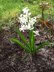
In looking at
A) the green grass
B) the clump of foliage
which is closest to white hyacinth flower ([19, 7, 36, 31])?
the clump of foliage

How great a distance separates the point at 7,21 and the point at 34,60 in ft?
4.85

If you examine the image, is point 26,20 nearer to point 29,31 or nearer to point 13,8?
point 29,31

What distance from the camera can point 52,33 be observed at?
18.5 ft

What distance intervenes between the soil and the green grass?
1.22 metres

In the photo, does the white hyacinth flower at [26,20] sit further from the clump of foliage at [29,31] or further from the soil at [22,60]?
the soil at [22,60]

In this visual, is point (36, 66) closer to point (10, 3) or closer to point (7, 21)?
point (7, 21)

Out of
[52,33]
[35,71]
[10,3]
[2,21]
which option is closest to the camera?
[35,71]

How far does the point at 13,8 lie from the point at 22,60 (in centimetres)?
207

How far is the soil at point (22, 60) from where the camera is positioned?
491 centimetres

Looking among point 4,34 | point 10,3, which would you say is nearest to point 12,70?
point 4,34

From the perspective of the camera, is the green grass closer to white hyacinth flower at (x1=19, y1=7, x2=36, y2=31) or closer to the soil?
the soil

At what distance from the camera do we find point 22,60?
5070 millimetres

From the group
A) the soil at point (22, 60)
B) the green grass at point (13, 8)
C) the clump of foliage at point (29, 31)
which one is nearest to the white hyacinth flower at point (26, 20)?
the clump of foliage at point (29, 31)

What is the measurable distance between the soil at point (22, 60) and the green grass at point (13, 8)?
1223mm
